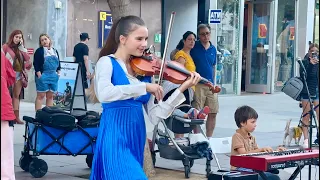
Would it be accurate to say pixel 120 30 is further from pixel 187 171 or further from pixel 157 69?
pixel 187 171

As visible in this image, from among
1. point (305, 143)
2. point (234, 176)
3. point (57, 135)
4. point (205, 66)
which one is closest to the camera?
point (234, 176)

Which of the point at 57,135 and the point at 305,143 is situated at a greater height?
the point at 57,135

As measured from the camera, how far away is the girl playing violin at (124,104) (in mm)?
4148

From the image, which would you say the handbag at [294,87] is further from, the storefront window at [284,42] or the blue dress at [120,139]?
the storefront window at [284,42]

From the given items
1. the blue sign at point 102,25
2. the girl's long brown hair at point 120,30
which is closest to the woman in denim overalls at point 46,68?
the blue sign at point 102,25

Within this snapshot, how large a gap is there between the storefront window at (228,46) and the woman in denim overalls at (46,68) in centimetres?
908

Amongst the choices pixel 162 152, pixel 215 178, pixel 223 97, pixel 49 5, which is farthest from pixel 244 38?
pixel 215 178

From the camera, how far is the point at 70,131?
7.42 meters

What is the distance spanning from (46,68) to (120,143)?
8.06 meters

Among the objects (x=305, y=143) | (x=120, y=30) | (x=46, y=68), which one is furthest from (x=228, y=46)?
(x=120, y=30)

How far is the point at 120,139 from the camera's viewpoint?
4199mm

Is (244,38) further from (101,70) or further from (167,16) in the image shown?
(101,70)

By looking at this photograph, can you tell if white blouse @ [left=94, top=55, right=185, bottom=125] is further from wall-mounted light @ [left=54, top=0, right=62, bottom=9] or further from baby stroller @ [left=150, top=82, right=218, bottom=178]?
wall-mounted light @ [left=54, top=0, right=62, bottom=9]

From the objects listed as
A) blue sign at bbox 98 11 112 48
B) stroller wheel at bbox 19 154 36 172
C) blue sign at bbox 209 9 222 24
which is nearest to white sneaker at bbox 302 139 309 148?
stroller wheel at bbox 19 154 36 172
